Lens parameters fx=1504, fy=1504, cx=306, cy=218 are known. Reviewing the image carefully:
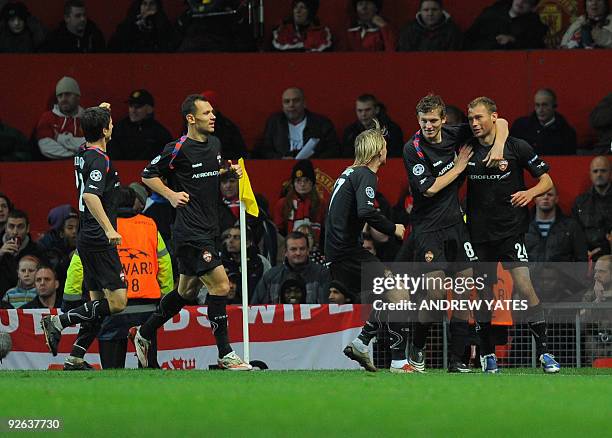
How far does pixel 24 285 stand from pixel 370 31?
18.6ft

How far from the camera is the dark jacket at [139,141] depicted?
17.2 m

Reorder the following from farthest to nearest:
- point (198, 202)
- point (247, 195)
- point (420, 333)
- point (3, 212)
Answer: point (3, 212), point (247, 195), point (198, 202), point (420, 333)

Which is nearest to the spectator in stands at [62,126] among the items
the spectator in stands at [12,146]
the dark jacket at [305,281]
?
the spectator in stands at [12,146]

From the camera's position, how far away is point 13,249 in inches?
627

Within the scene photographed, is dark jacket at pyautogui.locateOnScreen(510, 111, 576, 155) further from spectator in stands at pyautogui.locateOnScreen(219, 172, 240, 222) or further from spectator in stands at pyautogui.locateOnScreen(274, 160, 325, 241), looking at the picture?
spectator in stands at pyautogui.locateOnScreen(219, 172, 240, 222)

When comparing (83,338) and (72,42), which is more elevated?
(72,42)

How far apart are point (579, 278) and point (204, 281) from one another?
167 inches

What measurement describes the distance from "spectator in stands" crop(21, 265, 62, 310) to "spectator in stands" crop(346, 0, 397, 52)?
5422mm

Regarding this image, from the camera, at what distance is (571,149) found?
17.2m

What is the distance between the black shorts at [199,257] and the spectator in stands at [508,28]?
23.2ft

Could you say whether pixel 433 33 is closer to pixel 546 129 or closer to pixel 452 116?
pixel 546 129

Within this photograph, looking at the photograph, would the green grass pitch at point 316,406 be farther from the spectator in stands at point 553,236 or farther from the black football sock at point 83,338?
the spectator in stands at point 553,236

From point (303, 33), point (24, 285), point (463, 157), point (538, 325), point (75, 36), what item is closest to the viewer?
point (463, 157)

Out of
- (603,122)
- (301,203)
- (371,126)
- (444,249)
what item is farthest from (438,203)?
(603,122)
